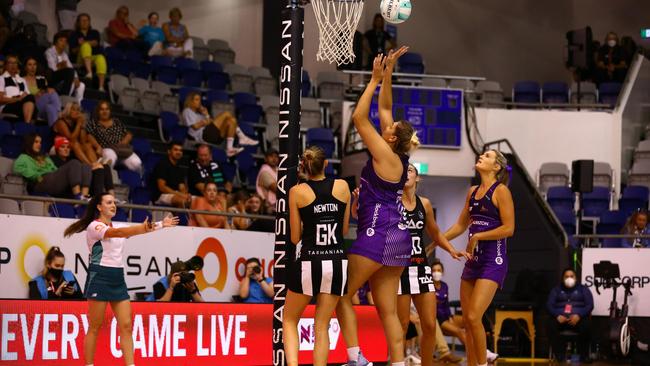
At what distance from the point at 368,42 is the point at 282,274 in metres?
15.2

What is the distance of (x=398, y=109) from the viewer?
70.1 feet

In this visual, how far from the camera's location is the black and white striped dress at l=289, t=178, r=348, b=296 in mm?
8289

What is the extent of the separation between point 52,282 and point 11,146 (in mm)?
3961

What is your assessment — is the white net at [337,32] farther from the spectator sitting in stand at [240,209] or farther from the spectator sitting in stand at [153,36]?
the spectator sitting in stand at [153,36]

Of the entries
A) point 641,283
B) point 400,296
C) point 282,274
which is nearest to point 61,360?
point 282,274

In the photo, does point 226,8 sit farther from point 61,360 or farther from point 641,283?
point 61,360

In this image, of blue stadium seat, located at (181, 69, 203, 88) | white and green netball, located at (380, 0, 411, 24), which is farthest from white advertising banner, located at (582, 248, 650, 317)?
white and green netball, located at (380, 0, 411, 24)

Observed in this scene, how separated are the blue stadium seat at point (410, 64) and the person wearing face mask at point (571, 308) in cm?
763

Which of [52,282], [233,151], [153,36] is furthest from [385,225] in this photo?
[153,36]

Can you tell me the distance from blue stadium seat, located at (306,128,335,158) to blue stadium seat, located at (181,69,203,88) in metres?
2.63

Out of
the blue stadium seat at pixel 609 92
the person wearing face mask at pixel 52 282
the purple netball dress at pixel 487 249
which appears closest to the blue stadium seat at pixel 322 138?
the blue stadium seat at pixel 609 92

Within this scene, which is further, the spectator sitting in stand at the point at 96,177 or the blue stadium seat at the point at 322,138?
the blue stadium seat at the point at 322,138

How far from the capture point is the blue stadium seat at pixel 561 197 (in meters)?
21.4

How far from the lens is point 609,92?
936 inches
